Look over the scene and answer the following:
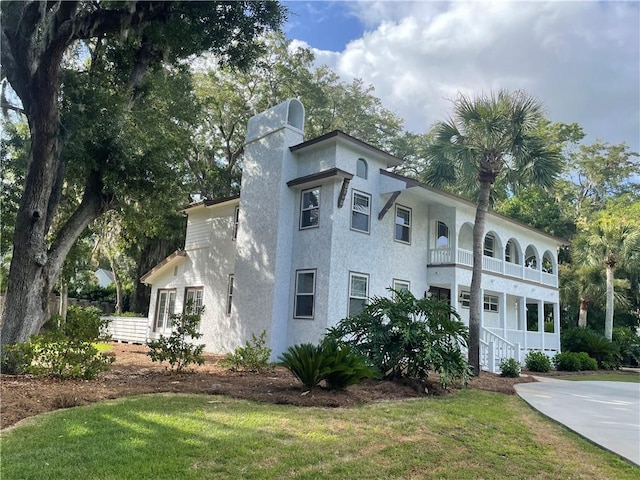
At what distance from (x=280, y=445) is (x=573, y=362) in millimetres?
17981

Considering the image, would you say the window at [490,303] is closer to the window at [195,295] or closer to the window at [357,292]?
the window at [357,292]

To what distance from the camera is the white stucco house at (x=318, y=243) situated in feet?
50.7

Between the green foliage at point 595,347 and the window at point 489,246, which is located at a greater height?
the window at point 489,246

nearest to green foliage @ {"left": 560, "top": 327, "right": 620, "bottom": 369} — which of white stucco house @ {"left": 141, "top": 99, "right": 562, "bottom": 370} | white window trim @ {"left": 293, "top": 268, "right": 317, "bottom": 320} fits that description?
white stucco house @ {"left": 141, "top": 99, "right": 562, "bottom": 370}

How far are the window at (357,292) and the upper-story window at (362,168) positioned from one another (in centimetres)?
360

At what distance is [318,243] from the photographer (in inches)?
610

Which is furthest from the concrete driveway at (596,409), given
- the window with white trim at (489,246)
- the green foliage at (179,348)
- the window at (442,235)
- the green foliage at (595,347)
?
the window with white trim at (489,246)

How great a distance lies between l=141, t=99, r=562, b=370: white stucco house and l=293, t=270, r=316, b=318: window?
0.04 metres

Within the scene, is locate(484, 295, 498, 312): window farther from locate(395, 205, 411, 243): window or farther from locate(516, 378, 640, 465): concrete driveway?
locate(516, 378, 640, 465): concrete driveway

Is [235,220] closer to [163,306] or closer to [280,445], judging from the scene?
[163,306]

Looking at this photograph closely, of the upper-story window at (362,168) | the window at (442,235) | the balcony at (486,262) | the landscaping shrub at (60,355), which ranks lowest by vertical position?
the landscaping shrub at (60,355)

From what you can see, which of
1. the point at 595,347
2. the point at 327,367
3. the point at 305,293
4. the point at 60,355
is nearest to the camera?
the point at 327,367

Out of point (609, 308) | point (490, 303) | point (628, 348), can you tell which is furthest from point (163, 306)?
point (628, 348)

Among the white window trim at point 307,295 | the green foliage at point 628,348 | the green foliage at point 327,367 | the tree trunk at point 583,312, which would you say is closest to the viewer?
the green foliage at point 327,367
